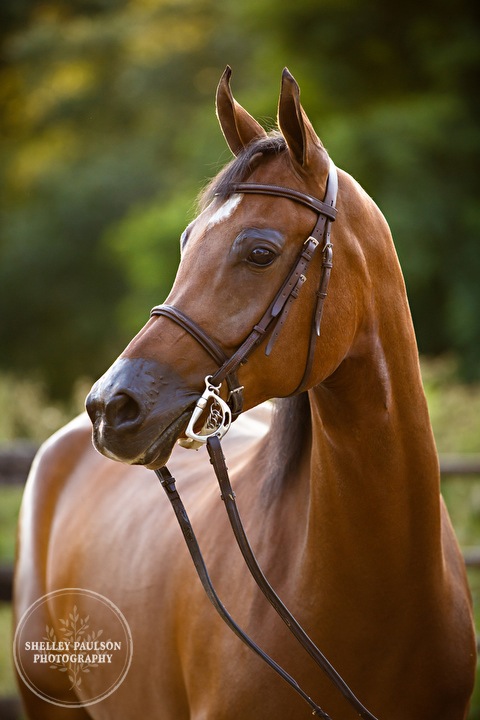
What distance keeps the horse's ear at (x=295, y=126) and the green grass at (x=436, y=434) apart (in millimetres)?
4391

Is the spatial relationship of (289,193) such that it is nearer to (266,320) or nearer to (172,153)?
(266,320)

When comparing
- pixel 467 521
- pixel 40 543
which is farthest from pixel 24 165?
pixel 40 543

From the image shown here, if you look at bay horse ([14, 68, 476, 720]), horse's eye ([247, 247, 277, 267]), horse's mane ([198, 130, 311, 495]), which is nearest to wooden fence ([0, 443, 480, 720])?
bay horse ([14, 68, 476, 720])

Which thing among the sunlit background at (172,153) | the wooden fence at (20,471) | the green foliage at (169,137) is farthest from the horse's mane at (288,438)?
the green foliage at (169,137)

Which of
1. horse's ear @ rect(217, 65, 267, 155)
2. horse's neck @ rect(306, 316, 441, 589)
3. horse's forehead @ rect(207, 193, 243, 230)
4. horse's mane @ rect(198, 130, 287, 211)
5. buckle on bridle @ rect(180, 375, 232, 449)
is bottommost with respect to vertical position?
horse's neck @ rect(306, 316, 441, 589)

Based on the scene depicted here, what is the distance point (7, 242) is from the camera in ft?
84.7

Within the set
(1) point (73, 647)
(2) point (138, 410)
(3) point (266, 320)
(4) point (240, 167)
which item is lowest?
(1) point (73, 647)

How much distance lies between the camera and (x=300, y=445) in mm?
2803

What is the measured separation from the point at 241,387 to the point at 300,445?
59 cm

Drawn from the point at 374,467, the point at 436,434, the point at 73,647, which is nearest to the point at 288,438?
the point at 374,467

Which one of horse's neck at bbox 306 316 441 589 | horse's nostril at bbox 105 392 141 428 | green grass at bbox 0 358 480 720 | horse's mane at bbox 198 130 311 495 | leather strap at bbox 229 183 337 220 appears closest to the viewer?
horse's nostril at bbox 105 392 141 428

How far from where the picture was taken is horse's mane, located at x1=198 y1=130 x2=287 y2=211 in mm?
2422

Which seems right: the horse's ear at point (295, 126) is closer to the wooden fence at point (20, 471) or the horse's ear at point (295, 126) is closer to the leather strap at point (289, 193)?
the leather strap at point (289, 193)

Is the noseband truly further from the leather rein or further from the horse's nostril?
the horse's nostril
